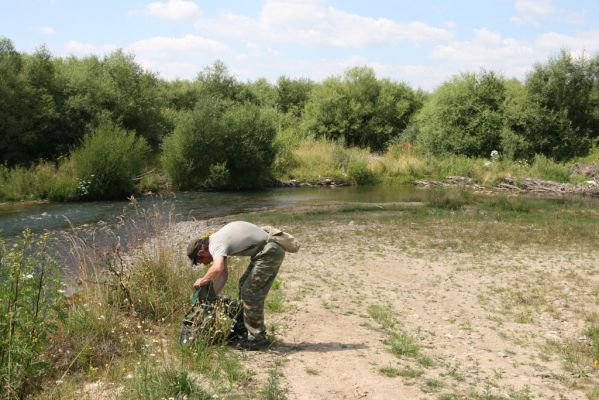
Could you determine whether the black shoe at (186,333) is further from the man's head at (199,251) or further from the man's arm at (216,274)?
the man's head at (199,251)

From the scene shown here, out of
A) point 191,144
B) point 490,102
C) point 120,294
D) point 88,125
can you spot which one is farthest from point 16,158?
point 490,102

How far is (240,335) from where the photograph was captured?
266 inches

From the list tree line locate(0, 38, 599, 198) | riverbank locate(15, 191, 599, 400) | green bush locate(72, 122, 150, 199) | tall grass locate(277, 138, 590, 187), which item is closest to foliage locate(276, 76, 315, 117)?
tree line locate(0, 38, 599, 198)

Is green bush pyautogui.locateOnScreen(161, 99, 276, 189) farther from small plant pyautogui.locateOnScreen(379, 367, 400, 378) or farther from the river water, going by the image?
small plant pyautogui.locateOnScreen(379, 367, 400, 378)

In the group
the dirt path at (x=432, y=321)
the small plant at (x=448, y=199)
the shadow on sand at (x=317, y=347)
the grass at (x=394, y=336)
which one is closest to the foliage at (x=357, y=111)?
the small plant at (x=448, y=199)

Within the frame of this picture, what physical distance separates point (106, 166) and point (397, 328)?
2135 cm

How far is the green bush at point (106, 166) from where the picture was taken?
25.9 m

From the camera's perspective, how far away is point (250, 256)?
21.7 feet

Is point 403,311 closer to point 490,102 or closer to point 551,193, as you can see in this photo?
point 551,193

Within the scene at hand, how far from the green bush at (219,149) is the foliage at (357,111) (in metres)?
14.5

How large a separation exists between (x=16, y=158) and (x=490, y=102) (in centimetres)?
3087

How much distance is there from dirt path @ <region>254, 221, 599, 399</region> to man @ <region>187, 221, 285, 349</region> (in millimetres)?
514

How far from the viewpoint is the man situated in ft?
20.5

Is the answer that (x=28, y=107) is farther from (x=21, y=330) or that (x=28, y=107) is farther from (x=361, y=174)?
(x=21, y=330)
